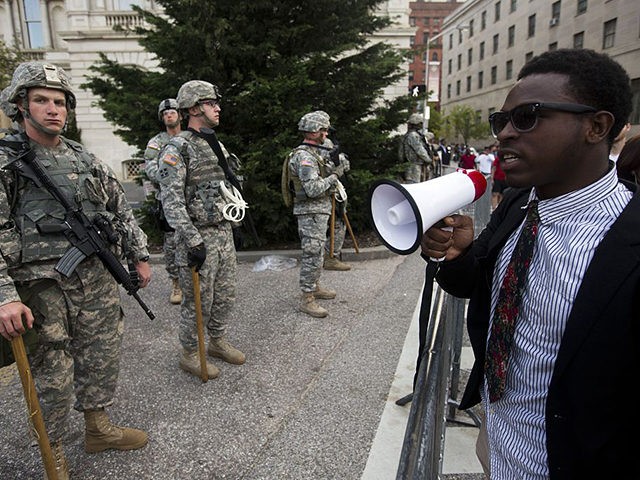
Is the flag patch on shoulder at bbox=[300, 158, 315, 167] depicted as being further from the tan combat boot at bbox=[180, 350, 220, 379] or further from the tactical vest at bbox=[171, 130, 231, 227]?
the tan combat boot at bbox=[180, 350, 220, 379]

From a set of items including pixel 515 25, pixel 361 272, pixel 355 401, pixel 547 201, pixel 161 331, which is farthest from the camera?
pixel 515 25

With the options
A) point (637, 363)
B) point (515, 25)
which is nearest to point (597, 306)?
point (637, 363)

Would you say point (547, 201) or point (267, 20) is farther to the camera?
point (267, 20)

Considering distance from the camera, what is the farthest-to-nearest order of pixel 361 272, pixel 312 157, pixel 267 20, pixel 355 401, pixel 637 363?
pixel 267 20 < pixel 361 272 < pixel 312 157 < pixel 355 401 < pixel 637 363

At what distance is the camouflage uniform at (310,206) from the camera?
507 cm

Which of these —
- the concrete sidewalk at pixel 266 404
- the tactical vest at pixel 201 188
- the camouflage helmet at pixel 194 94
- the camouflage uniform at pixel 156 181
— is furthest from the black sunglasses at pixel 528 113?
the camouflage uniform at pixel 156 181

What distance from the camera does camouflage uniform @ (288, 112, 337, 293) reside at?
5.07 m

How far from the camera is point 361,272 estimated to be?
6770mm

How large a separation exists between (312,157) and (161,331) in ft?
8.58

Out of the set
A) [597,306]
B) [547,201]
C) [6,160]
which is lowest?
[597,306]

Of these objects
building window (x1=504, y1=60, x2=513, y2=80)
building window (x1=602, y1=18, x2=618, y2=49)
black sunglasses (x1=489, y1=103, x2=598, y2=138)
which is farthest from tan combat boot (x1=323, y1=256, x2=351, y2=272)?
building window (x1=504, y1=60, x2=513, y2=80)

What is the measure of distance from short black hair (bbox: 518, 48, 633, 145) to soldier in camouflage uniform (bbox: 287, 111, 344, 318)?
3.90 m

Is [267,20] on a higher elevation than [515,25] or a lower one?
lower

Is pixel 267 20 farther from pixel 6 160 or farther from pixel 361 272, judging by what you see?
pixel 6 160
